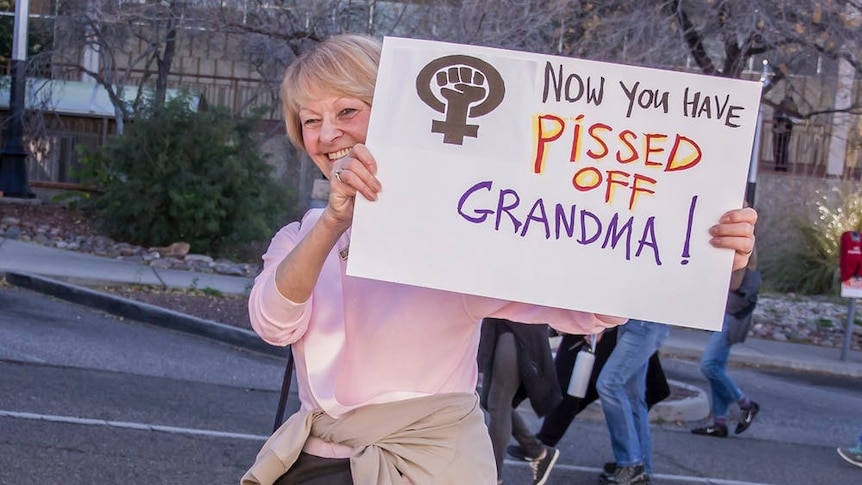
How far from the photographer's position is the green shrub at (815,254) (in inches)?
731

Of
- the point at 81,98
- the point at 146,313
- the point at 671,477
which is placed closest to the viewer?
the point at 671,477

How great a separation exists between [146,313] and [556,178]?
931 centimetres

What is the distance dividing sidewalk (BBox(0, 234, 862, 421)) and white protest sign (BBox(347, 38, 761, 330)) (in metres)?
7.94

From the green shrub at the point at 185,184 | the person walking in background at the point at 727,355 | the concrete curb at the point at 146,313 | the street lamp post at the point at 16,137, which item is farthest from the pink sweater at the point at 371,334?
the street lamp post at the point at 16,137

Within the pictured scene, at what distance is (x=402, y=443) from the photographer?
2152mm

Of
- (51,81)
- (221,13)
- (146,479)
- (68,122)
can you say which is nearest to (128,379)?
(146,479)

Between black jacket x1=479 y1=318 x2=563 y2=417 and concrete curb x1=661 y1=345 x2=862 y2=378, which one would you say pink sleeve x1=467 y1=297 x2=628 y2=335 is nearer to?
black jacket x1=479 y1=318 x2=563 y2=417

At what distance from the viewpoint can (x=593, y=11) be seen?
10.6 m

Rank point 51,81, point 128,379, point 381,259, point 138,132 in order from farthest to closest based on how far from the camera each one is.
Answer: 1. point 51,81
2. point 138,132
3. point 128,379
4. point 381,259

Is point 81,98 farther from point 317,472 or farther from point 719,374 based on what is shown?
point 317,472

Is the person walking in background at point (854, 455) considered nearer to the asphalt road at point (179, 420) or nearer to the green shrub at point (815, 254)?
the asphalt road at point (179, 420)

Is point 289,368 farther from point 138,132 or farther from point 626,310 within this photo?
point 138,132

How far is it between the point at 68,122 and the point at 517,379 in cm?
2206

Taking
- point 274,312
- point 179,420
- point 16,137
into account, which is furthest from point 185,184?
point 274,312
